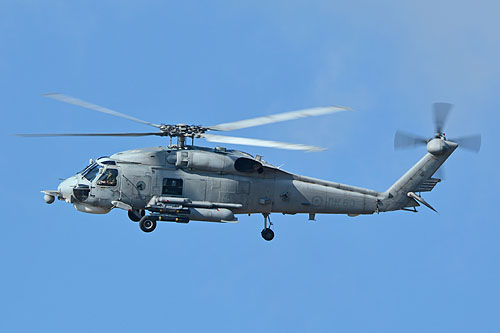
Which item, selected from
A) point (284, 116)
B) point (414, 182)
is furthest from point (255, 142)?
point (414, 182)

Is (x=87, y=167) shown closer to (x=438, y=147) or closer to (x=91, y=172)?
(x=91, y=172)

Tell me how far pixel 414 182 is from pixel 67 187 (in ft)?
42.9

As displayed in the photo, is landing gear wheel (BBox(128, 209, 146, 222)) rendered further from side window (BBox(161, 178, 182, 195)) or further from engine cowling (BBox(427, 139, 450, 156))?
engine cowling (BBox(427, 139, 450, 156))

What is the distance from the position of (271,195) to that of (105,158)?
6056mm

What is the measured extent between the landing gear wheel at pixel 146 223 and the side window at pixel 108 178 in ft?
5.31

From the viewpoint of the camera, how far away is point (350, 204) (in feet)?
97.8

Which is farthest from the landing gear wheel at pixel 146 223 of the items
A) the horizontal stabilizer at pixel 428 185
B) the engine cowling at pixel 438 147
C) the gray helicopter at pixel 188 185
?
the engine cowling at pixel 438 147

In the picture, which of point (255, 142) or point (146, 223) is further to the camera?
point (146, 223)

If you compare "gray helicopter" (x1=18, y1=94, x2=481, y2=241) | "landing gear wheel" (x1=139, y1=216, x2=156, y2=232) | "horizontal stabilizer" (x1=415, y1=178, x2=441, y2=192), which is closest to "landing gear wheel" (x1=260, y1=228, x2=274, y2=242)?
"gray helicopter" (x1=18, y1=94, x2=481, y2=241)

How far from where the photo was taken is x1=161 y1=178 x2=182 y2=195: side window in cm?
2794

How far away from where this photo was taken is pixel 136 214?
28297 millimetres

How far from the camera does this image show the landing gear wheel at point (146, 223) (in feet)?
90.9

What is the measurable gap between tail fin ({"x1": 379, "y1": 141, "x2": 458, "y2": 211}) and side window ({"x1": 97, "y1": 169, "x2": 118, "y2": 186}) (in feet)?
32.9

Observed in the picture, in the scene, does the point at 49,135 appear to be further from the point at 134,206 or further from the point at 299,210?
the point at 299,210
